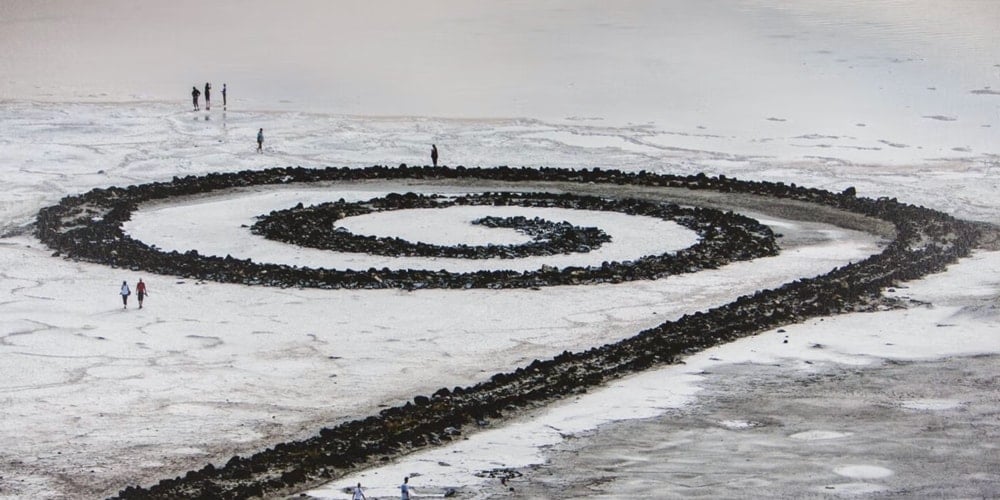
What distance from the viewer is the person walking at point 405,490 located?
21.4 meters

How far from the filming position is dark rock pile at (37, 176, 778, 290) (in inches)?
1439

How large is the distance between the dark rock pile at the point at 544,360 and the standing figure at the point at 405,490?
1.34 metres

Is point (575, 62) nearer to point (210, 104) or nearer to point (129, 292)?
point (210, 104)

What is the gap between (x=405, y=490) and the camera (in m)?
21.4

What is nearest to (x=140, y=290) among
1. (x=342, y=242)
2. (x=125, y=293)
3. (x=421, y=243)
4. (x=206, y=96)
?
(x=125, y=293)

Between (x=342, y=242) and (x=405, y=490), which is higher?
(x=342, y=242)

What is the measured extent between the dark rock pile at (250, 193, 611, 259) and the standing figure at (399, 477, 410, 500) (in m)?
17.0

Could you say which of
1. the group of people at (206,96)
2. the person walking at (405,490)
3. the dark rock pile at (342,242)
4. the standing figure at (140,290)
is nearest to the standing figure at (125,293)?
the standing figure at (140,290)

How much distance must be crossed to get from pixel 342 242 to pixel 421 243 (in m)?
1.92

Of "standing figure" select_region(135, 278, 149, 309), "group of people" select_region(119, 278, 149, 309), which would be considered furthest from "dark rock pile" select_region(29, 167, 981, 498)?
"standing figure" select_region(135, 278, 149, 309)

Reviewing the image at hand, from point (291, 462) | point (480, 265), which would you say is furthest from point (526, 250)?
point (291, 462)

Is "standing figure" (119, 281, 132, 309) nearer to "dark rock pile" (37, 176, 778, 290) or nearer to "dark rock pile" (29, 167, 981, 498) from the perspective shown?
"dark rock pile" (37, 176, 778, 290)

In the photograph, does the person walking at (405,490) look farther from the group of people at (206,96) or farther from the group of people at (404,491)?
the group of people at (206,96)

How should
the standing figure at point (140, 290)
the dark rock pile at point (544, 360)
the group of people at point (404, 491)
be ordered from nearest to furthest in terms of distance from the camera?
the group of people at point (404, 491)
the dark rock pile at point (544, 360)
the standing figure at point (140, 290)
